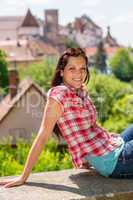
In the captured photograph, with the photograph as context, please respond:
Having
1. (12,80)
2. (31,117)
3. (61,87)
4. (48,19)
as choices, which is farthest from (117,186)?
(48,19)

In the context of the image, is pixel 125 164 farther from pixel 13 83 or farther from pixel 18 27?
pixel 18 27

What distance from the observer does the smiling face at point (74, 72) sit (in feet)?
12.9

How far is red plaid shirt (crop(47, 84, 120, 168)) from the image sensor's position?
3.86 m

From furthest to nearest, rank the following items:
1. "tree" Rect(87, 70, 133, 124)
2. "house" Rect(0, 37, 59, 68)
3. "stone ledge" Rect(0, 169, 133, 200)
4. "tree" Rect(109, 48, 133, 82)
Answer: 1. "tree" Rect(109, 48, 133, 82)
2. "house" Rect(0, 37, 59, 68)
3. "tree" Rect(87, 70, 133, 124)
4. "stone ledge" Rect(0, 169, 133, 200)

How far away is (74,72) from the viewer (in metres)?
3.96

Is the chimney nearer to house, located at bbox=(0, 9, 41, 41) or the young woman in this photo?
the young woman

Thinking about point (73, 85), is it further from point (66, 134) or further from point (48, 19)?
point (48, 19)

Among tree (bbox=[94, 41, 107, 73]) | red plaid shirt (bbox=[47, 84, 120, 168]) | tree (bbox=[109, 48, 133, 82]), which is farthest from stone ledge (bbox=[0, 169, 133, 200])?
tree (bbox=[94, 41, 107, 73])

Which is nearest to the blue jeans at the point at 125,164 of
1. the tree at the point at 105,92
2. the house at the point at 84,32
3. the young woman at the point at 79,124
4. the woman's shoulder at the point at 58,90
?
the young woman at the point at 79,124

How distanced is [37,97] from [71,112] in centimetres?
1860

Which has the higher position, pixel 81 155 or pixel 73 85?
pixel 73 85

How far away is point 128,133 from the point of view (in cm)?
409

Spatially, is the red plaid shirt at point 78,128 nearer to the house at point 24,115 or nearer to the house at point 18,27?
the house at point 24,115

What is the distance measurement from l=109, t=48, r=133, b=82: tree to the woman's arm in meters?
77.9
